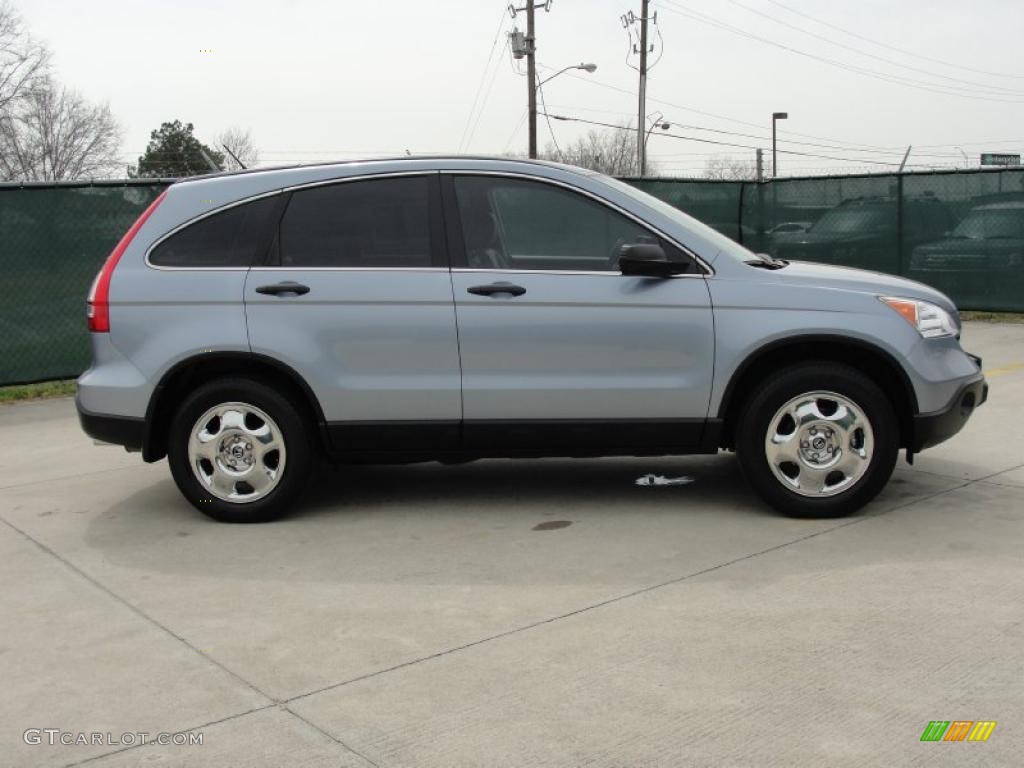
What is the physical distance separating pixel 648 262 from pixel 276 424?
2.08m

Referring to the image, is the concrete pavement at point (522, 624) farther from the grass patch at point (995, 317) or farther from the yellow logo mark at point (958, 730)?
the grass patch at point (995, 317)

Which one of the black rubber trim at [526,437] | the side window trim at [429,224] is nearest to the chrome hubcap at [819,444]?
the black rubber trim at [526,437]

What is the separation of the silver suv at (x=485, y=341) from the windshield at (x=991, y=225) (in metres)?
8.66

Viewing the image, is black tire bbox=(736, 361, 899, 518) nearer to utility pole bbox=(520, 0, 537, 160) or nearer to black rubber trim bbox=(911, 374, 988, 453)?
black rubber trim bbox=(911, 374, 988, 453)

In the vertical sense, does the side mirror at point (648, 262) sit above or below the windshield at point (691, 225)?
below

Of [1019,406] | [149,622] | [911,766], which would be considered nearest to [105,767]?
[149,622]

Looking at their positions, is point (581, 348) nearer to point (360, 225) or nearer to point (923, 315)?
point (360, 225)

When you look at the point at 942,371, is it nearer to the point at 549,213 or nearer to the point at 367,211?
the point at 549,213

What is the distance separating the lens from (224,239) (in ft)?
17.7

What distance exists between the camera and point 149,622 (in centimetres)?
415

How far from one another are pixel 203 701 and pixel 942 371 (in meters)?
3.81

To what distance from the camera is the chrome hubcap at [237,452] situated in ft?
17.4

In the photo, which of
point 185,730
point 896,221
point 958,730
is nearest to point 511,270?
point 185,730

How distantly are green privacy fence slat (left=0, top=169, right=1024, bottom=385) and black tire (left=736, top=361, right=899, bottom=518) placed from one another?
23.8 feet
